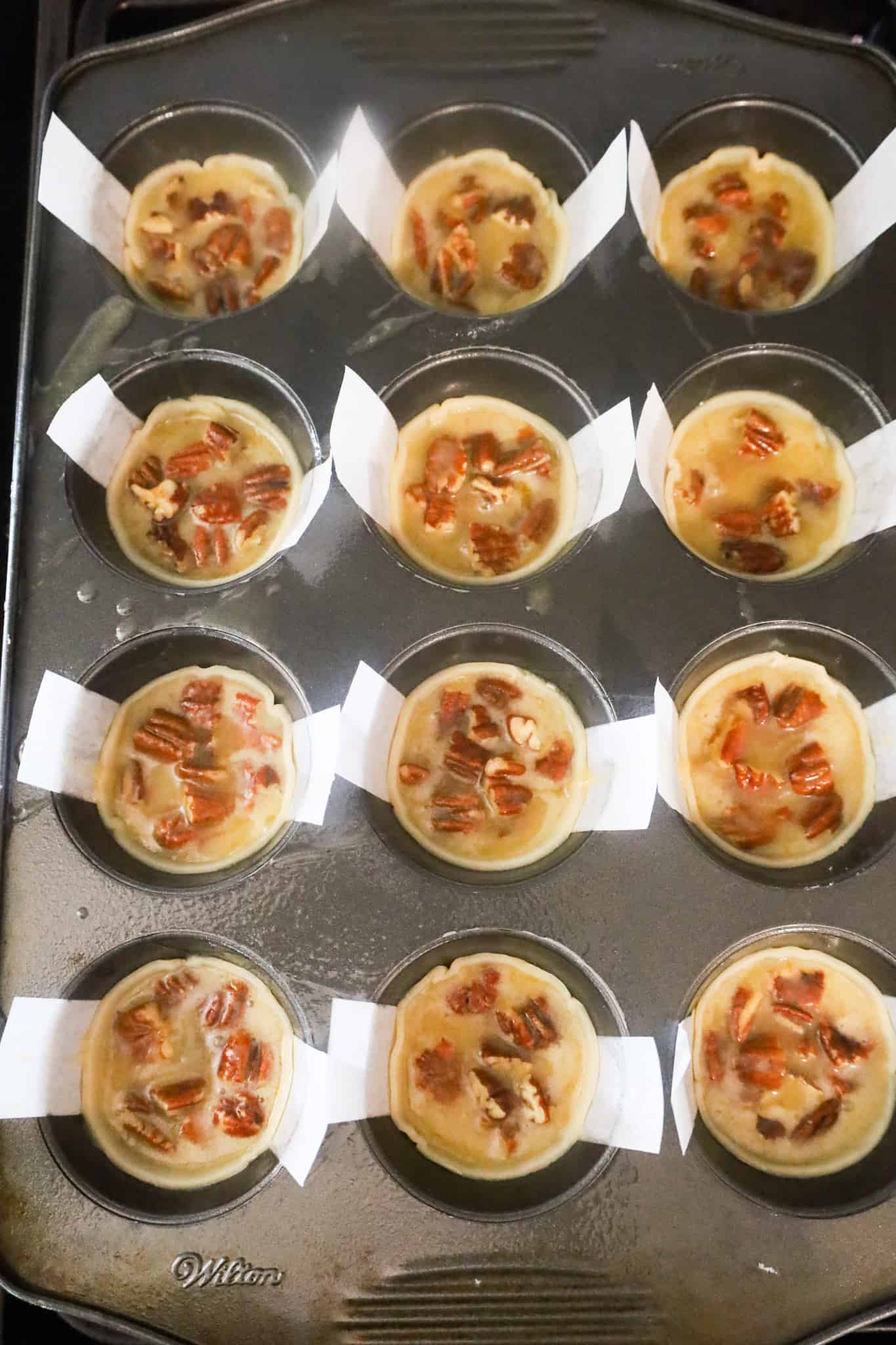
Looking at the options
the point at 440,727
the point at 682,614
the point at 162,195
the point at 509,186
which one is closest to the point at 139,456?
the point at 162,195

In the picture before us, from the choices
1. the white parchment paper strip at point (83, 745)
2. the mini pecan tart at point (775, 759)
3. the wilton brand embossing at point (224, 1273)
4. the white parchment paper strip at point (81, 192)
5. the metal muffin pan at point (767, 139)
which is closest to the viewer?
the wilton brand embossing at point (224, 1273)

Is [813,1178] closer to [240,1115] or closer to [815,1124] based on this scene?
[815,1124]

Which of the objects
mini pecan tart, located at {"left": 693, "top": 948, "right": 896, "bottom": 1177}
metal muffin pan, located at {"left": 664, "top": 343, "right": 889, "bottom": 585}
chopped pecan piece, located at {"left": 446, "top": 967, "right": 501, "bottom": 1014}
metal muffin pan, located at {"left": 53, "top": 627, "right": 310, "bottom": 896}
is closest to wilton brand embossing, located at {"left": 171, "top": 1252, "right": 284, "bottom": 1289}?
chopped pecan piece, located at {"left": 446, "top": 967, "right": 501, "bottom": 1014}

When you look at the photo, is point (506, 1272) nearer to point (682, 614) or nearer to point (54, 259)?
point (682, 614)

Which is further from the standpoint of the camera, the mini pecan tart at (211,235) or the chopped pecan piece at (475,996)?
the mini pecan tart at (211,235)

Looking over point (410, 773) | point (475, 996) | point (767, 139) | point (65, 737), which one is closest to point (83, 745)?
point (65, 737)

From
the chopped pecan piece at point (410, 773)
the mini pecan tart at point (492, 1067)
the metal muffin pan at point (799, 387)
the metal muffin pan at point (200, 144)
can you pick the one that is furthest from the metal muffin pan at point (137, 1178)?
the metal muffin pan at point (200, 144)

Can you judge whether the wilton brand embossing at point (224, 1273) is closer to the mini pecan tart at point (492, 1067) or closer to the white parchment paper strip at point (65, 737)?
the mini pecan tart at point (492, 1067)
